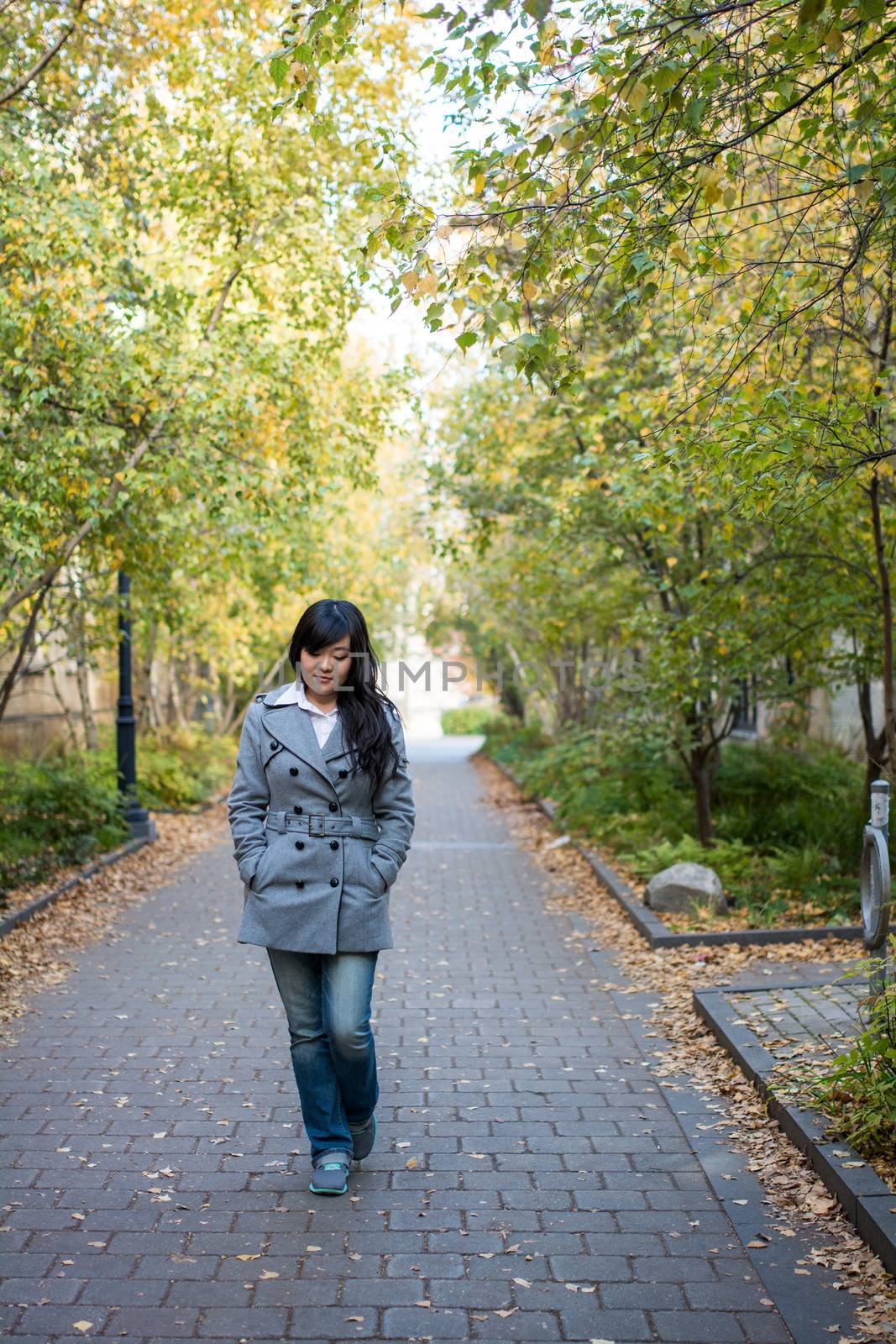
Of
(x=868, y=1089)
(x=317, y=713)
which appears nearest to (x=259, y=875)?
(x=317, y=713)

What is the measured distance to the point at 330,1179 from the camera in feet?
16.0

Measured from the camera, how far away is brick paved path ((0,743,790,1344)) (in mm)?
4008

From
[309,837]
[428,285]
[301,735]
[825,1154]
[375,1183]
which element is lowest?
[375,1183]

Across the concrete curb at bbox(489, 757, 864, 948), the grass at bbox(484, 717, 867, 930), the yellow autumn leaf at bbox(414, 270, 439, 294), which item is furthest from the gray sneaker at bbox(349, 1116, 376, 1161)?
the grass at bbox(484, 717, 867, 930)

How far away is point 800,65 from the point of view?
190 inches

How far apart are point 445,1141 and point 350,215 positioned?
9194mm

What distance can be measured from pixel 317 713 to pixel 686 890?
558cm

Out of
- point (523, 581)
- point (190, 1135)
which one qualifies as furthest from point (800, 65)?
point (523, 581)

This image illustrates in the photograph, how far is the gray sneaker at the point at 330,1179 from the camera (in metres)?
4.86

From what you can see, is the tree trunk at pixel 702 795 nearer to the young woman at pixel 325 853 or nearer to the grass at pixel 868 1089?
the grass at pixel 868 1089

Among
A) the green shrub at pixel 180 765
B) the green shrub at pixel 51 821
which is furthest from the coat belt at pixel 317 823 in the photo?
the green shrub at pixel 180 765

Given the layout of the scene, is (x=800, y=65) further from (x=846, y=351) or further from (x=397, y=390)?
(x=397, y=390)

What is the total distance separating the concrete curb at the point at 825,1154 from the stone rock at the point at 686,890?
2.74 meters

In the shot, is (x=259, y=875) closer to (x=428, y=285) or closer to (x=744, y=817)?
(x=428, y=285)
